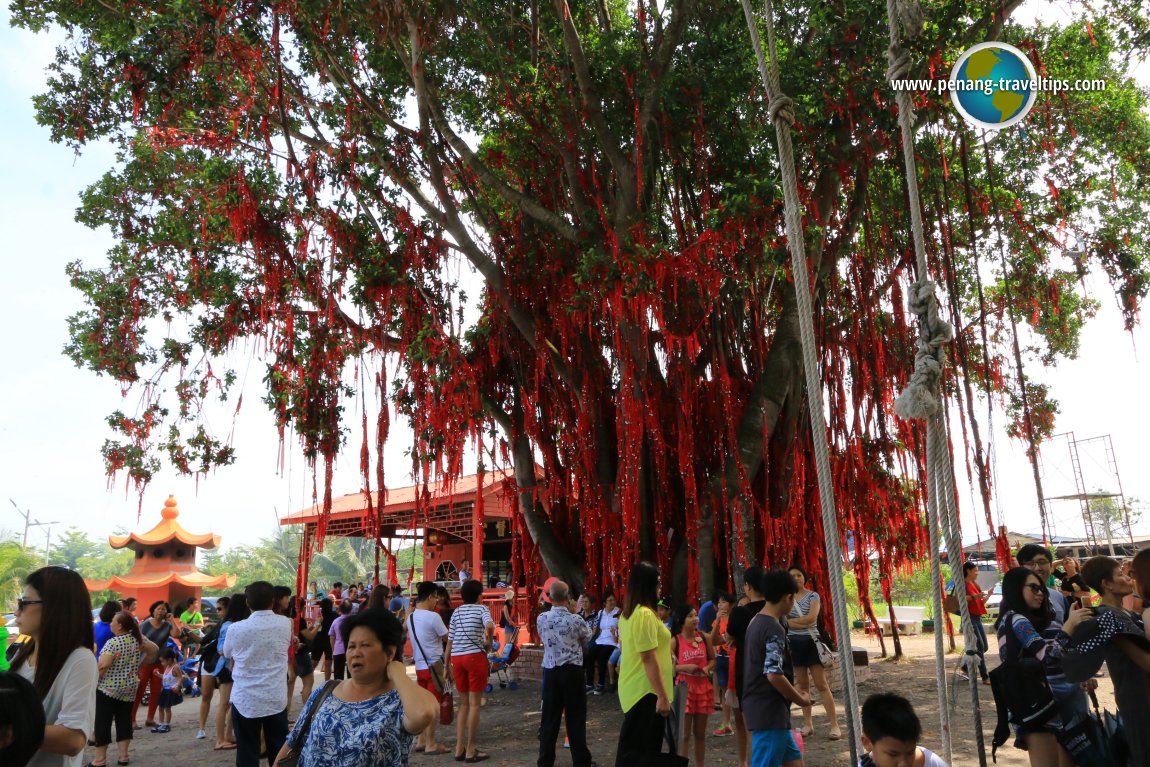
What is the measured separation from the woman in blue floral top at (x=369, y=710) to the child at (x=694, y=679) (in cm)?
253

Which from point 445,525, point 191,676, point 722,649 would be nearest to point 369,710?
point 722,649

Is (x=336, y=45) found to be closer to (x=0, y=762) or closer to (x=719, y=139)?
(x=719, y=139)

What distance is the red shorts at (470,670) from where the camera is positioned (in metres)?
5.03

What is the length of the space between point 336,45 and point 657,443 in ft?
14.8

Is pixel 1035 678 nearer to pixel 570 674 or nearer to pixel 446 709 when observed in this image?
pixel 570 674

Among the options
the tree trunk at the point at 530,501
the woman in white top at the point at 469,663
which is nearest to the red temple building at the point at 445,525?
the tree trunk at the point at 530,501

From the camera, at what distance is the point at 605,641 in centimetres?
716

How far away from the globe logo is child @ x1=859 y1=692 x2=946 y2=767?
448cm

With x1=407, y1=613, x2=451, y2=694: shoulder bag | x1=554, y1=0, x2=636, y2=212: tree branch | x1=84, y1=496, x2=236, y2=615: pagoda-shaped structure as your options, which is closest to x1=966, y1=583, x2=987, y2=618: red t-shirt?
x1=407, y1=613, x2=451, y2=694: shoulder bag

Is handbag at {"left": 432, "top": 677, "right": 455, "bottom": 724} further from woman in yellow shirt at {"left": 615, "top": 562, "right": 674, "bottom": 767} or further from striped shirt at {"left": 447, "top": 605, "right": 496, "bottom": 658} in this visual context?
woman in yellow shirt at {"left": 615, "top": 562, "right": 674, "bottom": 767}

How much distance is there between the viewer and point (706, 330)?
741 centimetres

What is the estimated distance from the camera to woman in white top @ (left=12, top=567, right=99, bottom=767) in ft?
6.33

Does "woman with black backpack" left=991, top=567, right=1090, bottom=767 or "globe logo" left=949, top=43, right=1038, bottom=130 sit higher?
"globe logo" left=949, top=43, right=1038, bottom=130

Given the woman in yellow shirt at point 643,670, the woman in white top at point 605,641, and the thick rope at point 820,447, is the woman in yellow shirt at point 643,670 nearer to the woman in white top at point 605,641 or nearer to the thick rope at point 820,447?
the thick rope at point 820,447
